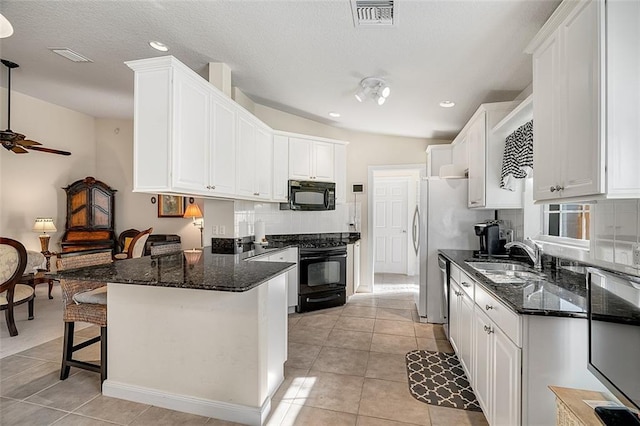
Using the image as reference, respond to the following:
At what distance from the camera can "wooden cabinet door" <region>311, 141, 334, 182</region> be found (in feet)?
14.9

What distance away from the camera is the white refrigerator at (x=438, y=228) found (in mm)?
3689

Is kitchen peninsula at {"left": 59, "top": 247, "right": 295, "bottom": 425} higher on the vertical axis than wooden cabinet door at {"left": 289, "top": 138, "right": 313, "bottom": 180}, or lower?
lower

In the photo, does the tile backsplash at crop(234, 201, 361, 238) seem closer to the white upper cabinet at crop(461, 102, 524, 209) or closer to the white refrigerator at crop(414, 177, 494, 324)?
the white refrigerator at crop(414, 177, 494, 324)

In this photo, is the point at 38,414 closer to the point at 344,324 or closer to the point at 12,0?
the point at 344,324

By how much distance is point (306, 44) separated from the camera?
2529mm

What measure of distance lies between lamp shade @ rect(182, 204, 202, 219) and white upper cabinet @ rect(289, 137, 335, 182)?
7.92 feet

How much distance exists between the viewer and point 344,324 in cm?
365

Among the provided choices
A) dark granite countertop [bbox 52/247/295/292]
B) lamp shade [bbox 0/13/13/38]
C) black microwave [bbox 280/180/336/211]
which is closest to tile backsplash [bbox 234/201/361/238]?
black microwave [bbox 280/180/336/211]

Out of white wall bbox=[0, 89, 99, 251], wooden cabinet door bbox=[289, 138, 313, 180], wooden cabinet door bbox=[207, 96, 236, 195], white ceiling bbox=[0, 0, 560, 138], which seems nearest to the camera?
white ceiling bbox=[0, 0, 560, 138]

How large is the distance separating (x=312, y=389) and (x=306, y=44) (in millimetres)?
2680

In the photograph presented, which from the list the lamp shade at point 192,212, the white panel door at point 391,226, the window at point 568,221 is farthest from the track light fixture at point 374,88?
the lamp shade at point 192,212

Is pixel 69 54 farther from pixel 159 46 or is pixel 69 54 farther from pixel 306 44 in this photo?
pixel 306 44

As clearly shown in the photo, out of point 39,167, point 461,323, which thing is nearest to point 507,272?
point 461,323

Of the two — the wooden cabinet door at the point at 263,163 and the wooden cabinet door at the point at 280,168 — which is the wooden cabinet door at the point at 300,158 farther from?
the wooden cabinet door at the point at 263,163
